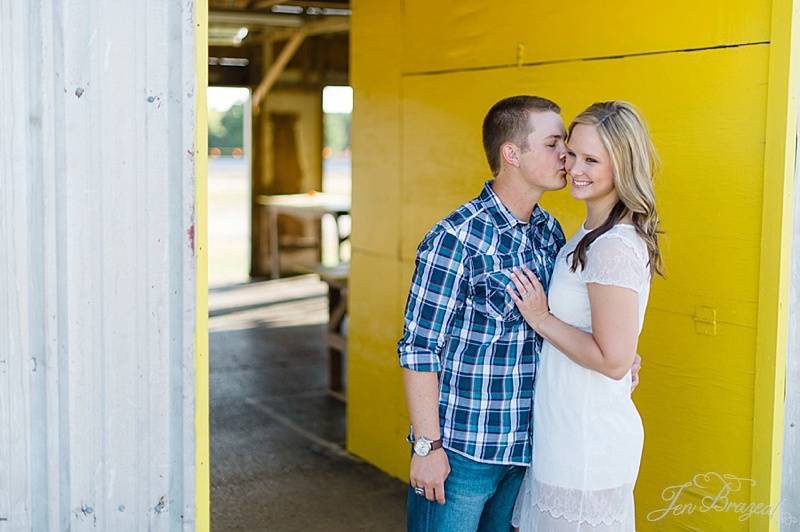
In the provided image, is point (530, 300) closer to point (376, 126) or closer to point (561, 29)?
point (561, 29)

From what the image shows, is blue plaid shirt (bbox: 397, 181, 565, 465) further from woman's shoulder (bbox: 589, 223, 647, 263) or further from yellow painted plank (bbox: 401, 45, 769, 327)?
yellow painted plank (bbox: 401, 45, 769, 327)

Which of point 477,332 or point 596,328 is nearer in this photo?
point 596,328

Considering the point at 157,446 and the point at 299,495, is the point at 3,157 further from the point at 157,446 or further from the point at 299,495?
the point at 299,495

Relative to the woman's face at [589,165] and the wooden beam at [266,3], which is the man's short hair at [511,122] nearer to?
the woman's face at [589,165]

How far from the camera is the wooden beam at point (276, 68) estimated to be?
37.2 ft

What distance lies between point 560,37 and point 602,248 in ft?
5.37

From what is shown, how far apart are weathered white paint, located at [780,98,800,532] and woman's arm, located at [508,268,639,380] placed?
0.81 meters

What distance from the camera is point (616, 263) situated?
8.34ft

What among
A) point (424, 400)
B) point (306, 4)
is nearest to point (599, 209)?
point (424, 400)

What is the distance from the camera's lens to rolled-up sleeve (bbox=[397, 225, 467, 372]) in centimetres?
265

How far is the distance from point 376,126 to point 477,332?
276 cm

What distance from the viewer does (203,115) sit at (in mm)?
2422

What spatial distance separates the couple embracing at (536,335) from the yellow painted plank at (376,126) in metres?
2.39

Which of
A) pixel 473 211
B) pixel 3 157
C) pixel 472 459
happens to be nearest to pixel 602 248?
pixel 473 211
